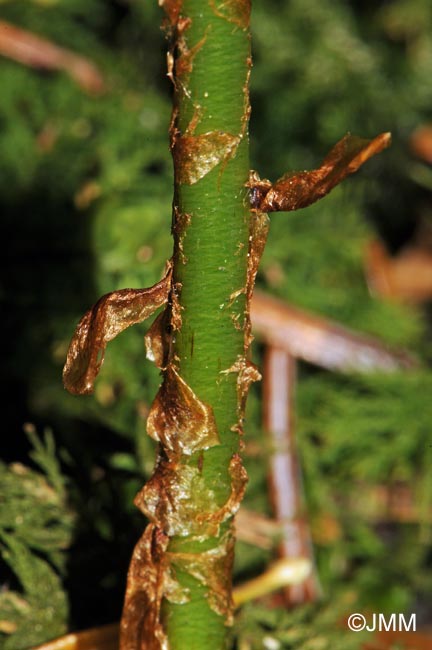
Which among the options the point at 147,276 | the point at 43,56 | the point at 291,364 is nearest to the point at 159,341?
the point at 147,276

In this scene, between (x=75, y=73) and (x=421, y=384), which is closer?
(x=421, y=384)

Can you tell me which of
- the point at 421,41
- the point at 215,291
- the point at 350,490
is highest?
the point at 421,41

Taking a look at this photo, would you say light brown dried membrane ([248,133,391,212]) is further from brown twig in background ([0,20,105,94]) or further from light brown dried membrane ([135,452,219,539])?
brown twig in background ([0,20,105,94])

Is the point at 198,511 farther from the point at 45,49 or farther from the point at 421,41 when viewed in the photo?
the point at 421,41

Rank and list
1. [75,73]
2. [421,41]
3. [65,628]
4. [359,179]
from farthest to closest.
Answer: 1. [421,41]
2. [359,179]
3. [75,73]
4. [65,628]

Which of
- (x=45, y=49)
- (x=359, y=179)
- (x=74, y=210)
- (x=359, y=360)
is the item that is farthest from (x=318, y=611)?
(x=45, y=49)

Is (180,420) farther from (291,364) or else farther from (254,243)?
(291,364)

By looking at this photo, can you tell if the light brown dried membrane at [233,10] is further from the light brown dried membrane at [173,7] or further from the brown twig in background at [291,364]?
the brown twig in background at [291,364]
